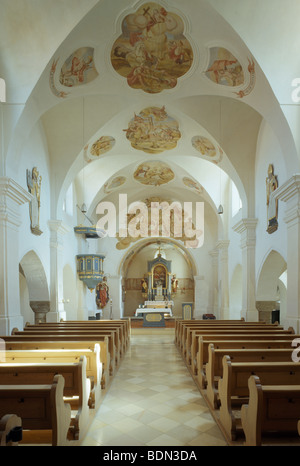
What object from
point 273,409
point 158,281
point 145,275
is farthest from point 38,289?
point 158,281

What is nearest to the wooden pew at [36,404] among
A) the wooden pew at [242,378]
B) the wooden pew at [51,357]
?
the wooden pew at [51,357]

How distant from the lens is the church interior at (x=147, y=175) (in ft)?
14.4

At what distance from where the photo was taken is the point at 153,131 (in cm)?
1212

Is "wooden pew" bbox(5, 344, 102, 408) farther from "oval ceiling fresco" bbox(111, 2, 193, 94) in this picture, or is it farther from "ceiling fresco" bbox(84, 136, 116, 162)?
"ceiling fresco" bbox(84, 136, 116, 162)

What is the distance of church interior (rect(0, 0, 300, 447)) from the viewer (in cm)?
438

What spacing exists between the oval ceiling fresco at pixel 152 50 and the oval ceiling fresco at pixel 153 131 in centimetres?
199

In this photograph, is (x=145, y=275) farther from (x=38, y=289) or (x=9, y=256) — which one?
(x=9, y=256)

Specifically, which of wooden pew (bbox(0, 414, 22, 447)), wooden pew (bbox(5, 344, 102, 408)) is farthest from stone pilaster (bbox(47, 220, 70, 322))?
wooden pew (bbox(0, 414, 22, 447))

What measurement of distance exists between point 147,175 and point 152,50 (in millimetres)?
8602

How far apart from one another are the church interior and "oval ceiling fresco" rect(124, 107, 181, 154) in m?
0.07
